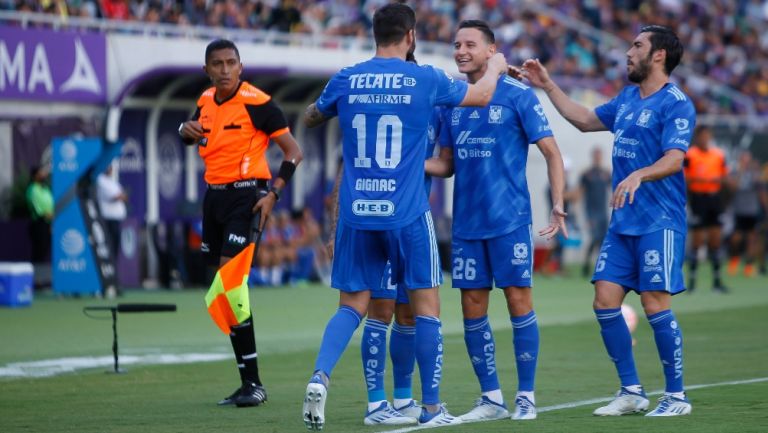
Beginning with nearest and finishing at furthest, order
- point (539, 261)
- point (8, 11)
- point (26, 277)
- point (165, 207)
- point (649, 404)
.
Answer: point (649, 404) < point (26, 277) < point (8, 11) < point (165, 207) < point (539, 261)

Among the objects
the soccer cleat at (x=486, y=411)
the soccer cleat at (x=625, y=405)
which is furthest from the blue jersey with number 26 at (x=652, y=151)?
the soccer cleat at (x=486, y=411)

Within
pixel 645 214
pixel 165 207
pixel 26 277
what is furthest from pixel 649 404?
pixel 165 207

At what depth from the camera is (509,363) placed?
1251 cm

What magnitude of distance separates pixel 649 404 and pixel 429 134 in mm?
2254

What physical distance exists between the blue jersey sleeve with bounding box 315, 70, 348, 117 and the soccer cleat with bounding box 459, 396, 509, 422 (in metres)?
1.93

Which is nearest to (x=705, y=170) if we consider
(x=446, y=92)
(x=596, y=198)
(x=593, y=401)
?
(x=596, y=198)

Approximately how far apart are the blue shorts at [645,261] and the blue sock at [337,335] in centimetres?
165

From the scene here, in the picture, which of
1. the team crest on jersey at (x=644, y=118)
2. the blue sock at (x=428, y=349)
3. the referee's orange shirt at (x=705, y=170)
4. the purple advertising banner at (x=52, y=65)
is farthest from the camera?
the purple advertising banner at (x=52, y=65)

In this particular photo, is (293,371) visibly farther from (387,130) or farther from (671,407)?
(387,130)

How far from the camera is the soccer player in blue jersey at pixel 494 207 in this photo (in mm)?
8961

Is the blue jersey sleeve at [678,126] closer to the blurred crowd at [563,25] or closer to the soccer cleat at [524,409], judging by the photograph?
the soccer cleat at [524,409]

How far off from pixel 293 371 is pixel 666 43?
4437 millimetres

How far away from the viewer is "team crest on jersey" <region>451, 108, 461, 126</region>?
9.11 m

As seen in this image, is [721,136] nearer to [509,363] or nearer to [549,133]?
[509,363]
